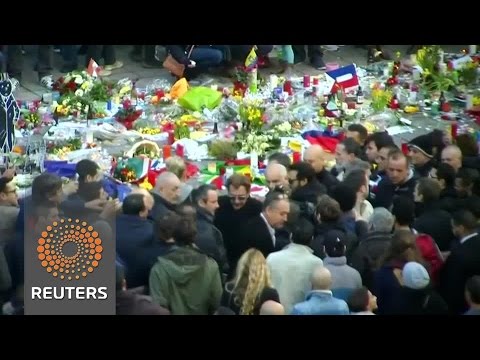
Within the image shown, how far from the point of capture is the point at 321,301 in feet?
20.9

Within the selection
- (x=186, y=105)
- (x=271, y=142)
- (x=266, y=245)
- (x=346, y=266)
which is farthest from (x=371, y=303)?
(x=186, y=105)

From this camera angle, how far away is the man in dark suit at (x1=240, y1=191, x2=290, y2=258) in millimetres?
6422

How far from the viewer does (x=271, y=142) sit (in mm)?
6551

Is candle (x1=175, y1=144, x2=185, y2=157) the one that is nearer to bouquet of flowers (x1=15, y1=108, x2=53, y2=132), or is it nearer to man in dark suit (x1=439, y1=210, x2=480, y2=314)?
bouquet of flowers (x1=15, y1=108, x2=53, y2=132)

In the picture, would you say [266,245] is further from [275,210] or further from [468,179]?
[468,179]

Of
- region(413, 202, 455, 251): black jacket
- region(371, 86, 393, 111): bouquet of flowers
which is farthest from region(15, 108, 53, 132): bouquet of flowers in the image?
region(413, 202, 455, 251): black jacket

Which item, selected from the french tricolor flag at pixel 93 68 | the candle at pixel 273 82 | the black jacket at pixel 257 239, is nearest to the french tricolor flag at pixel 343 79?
the candle at pixel 273 82

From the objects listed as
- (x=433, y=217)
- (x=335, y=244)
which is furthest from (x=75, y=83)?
(x=433, y=217)

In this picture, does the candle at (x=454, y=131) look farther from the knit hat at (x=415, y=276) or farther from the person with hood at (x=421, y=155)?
the knit hat at (x=415, y=276)

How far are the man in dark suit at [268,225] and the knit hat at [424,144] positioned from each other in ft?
3.12

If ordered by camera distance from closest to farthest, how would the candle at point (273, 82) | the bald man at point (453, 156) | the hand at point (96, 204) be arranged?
the hand at point (96, 204) → the bald man at point (453, 156) → the candle at point (273, 82)

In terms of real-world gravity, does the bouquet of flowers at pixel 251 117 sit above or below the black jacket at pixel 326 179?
above

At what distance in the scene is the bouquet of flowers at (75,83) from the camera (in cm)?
661

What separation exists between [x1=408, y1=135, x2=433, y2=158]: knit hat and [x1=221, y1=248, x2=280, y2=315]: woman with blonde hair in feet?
4.19
